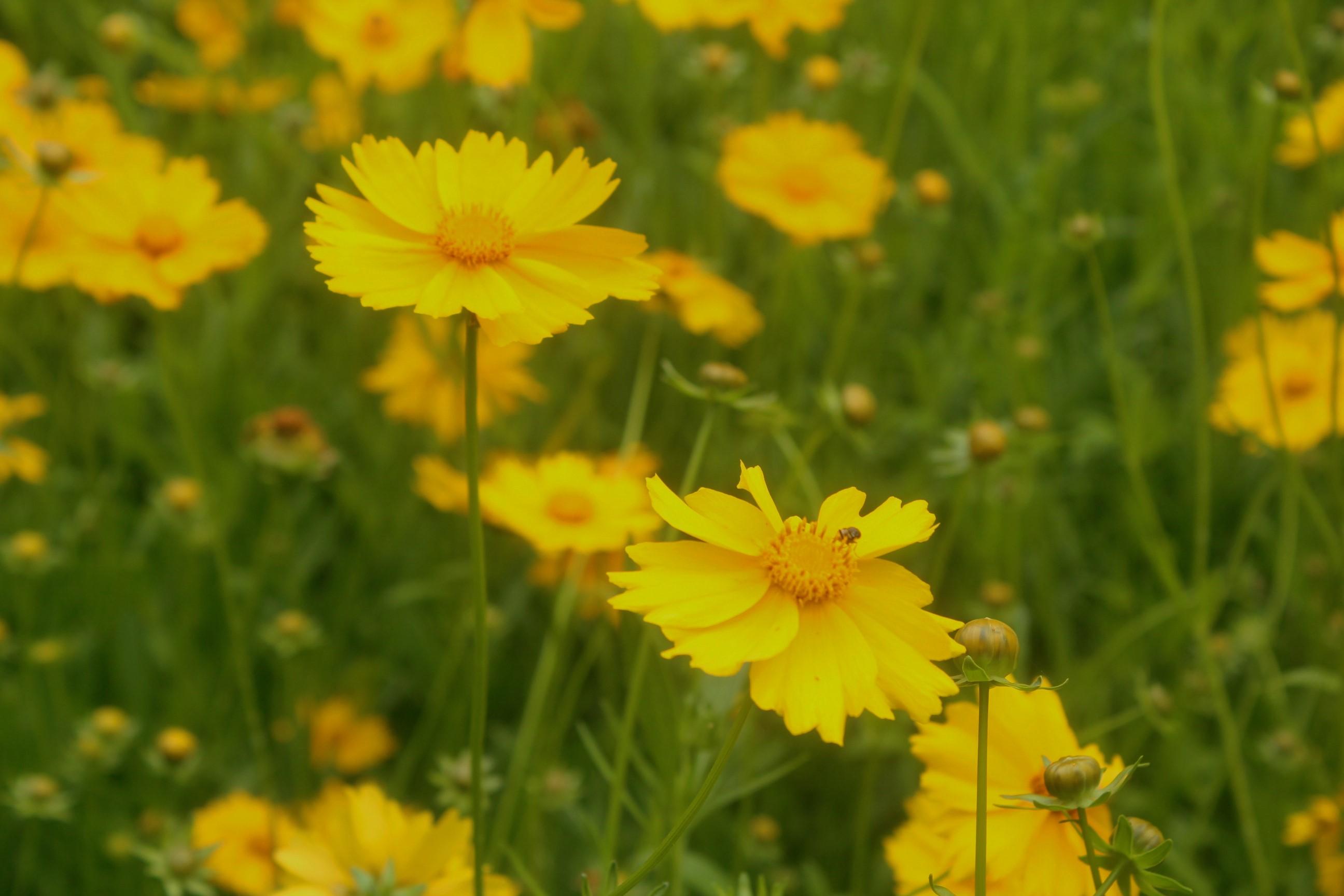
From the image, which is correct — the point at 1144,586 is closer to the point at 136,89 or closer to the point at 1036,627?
the point at 1036,627

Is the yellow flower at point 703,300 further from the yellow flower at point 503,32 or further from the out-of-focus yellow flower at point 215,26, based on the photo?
the out-of-focus yellow flower at point 215,26

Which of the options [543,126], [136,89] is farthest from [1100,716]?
[136,89]

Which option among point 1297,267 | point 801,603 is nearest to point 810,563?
point 801,603

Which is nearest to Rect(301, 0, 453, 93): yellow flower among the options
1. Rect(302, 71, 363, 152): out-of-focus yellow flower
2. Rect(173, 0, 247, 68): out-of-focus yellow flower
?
Rect(302, 71, 363, 152): out-of-focus yellow flower

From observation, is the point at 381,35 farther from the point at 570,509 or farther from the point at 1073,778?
the point at 1073,778

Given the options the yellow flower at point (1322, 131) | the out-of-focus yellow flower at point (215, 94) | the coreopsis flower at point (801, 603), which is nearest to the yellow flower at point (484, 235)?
the coreopsis flower at point (801, 603)

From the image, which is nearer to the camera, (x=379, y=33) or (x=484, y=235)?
(x=484, y=235)
